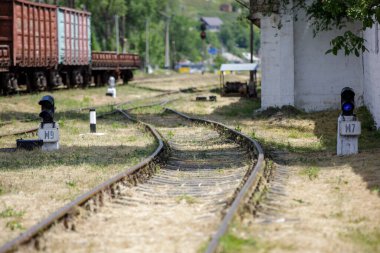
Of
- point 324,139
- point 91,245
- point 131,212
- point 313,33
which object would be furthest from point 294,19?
point 91,245

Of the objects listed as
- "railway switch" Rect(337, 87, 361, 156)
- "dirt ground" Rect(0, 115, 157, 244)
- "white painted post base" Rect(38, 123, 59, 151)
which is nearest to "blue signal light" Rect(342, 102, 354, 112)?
"railway switch" Rect(337, 87, 361, 156)

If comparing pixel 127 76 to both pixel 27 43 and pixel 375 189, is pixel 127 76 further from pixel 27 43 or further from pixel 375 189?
pixel 375 189

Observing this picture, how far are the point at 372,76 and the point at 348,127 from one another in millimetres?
6300

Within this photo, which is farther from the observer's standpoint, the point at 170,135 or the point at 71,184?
the point at 170,135

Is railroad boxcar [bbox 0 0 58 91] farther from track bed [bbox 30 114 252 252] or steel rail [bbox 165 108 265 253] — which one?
steel rail [bbox 165 108 265 253]

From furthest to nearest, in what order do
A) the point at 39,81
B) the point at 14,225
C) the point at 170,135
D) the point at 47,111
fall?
the point at 39,81, the point at 170,135, the point at 47,111, the point at 14,225

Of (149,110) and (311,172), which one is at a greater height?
(149,110)

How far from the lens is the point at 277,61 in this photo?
24.6 metres

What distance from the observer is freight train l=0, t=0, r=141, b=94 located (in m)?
31.9

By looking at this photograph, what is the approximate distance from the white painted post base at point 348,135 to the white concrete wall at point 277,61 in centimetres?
1072

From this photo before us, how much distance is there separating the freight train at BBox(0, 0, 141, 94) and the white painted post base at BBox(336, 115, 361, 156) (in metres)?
19.6

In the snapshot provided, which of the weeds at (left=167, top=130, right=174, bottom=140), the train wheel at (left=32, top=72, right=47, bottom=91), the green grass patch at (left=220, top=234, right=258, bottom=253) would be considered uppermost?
the train wheel at (left=32, top=72, right=47, bottom=91)

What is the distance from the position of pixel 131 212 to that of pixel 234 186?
6.61 ft

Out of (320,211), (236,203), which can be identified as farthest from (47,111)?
(320,211)
